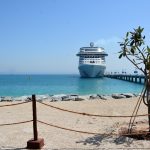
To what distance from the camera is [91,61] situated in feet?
301

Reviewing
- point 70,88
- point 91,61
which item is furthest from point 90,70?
point 70,88

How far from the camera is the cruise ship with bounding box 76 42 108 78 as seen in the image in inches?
3630

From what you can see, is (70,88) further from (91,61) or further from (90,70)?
(90,70)

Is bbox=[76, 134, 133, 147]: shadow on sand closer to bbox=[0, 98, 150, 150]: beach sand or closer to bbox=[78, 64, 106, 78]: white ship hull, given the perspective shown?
bbox=[0, 98, 150, 150]: beach sand

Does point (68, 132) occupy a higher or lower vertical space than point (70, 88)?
higher

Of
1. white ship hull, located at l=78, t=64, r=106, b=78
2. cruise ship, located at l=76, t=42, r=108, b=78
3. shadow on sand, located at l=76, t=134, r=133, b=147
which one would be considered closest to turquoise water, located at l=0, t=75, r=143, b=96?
cruise ship, located at l=76, t=42, r=108, b=78

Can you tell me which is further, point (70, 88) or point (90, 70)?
point (90, 70)

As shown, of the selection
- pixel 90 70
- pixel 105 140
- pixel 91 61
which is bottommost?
pixel 105 140

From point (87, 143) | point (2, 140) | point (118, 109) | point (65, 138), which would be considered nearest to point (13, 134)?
point (2, 140)

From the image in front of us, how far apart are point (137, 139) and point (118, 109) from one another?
6.91 meters

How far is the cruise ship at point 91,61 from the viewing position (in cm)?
9219

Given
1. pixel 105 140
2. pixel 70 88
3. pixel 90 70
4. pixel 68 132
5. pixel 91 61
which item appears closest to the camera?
pixel 105 140

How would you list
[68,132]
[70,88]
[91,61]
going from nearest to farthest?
[68,132] → [70,88] → [91,61]

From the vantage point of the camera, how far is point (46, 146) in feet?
26.3
